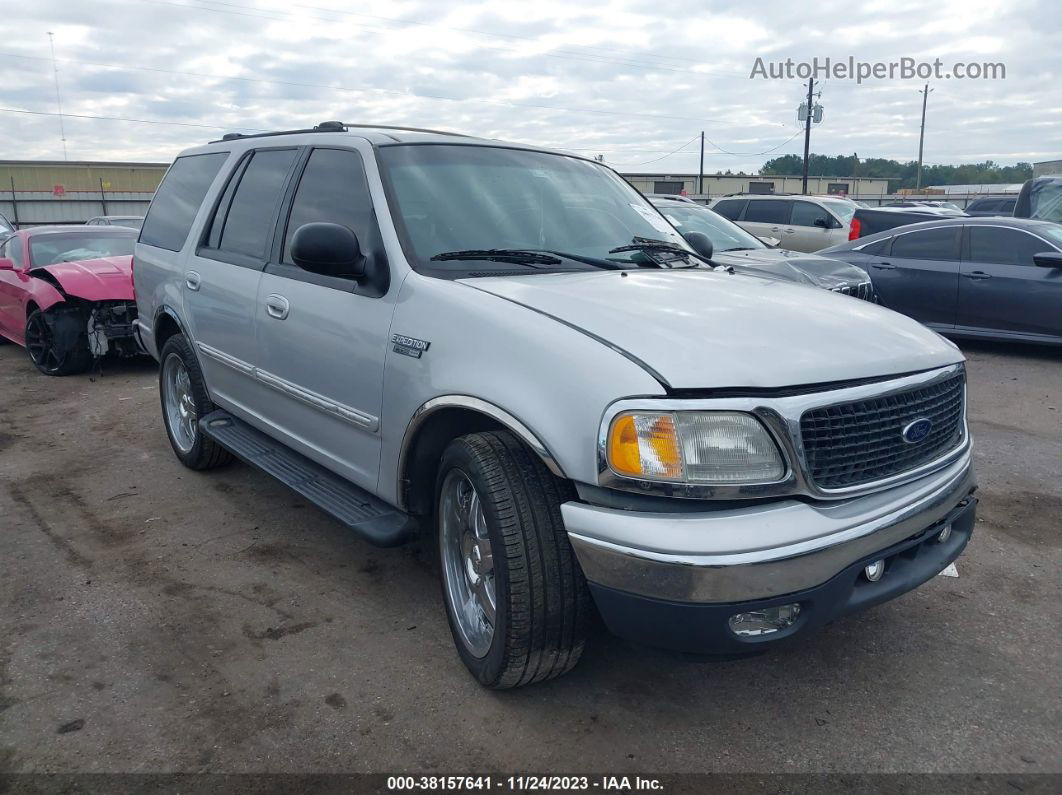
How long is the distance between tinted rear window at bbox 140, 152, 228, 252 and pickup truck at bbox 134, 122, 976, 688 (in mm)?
1000

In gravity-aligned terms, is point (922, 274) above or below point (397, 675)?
above

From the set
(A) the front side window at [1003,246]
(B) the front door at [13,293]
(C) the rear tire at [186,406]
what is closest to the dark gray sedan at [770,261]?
(A) the front side window at [1003,246]

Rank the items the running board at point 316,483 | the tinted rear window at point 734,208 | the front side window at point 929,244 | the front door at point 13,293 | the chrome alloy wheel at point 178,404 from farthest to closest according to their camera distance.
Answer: the tinted rear window at point 734,208, the front side window at point 929,244, the front door at point 13,293, the chrome alloy wheel at point 178,404, the running board at point 316,483

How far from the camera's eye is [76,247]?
971cm

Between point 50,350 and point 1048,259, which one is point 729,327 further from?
point 50,350

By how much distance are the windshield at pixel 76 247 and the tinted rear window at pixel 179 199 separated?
4.30 metres

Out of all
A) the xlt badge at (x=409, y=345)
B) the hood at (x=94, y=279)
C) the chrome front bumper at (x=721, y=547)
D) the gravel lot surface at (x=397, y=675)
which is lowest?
the gravel lot surface at (x=397, y=675)

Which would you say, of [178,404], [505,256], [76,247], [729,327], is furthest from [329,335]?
[76,247]

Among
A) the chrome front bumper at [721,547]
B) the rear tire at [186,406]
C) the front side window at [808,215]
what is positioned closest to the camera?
the chrome front bumper at [721,547]

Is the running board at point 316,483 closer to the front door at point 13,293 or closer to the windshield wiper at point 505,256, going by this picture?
the windshield wiper at point 505,256

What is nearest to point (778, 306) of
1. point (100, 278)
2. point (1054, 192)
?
point (100, 278)

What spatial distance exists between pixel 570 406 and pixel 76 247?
913cm

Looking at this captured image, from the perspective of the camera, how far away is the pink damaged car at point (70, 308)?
27.7ft

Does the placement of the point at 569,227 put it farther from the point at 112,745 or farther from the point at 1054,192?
the point at 1054,192
